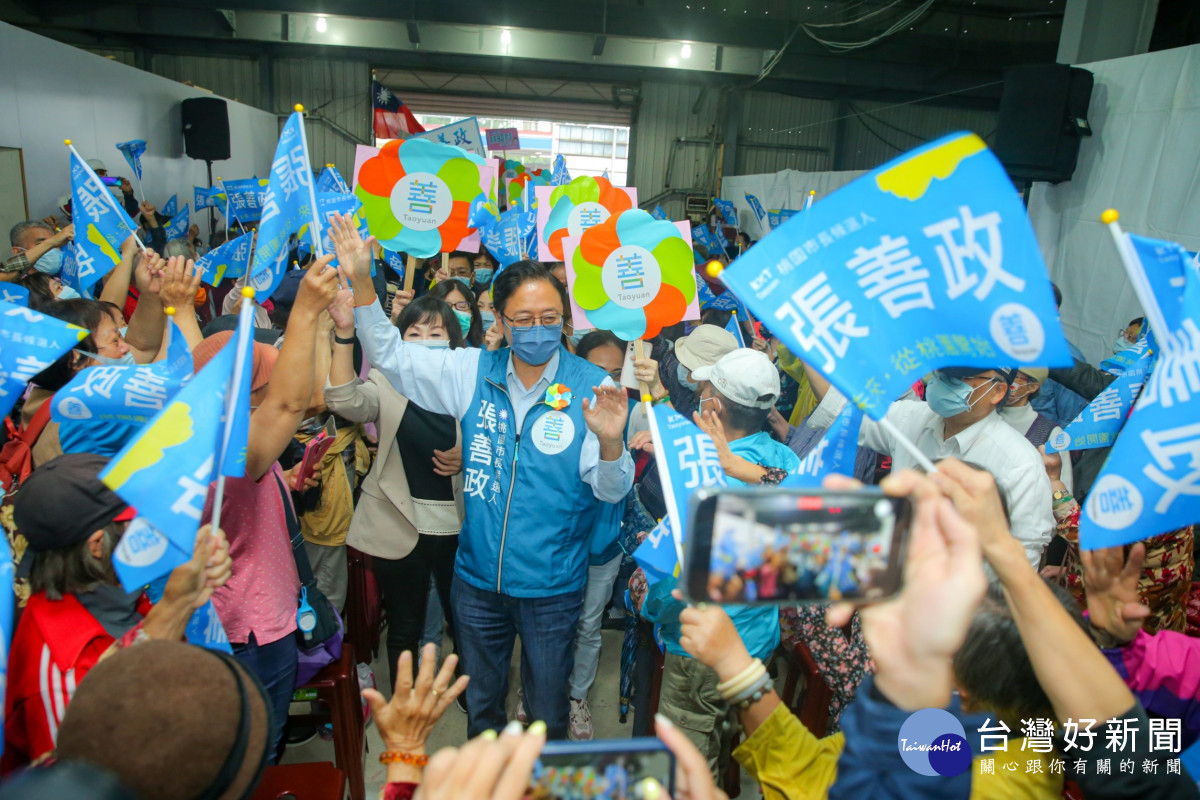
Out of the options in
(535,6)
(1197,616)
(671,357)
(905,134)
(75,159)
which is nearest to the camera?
(1197,616)

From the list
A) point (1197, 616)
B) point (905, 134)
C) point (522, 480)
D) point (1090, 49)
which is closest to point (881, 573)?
point (522, 480)

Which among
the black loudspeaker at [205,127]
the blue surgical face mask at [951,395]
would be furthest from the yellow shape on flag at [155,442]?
the black loudspeaker at [205,127]

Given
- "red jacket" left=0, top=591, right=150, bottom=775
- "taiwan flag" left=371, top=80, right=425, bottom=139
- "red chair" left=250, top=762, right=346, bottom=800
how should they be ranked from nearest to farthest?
"red jacket" left=0, top=591, right=150, bottom=775 < "red chair" left=250, top=762, right=346, bottom=800 < "taiwan flag" left=371, top=80, right=425, bottom=139

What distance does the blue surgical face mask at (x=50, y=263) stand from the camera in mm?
4414

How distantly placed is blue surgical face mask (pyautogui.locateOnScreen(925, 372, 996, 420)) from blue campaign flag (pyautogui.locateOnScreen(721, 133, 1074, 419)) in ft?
3.68

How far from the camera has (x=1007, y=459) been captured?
2203 millimetres

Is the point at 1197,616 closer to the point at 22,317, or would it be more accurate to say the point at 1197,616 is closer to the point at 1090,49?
the point at 22,317

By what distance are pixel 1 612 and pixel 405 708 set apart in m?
0.70

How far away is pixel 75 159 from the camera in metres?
2.90

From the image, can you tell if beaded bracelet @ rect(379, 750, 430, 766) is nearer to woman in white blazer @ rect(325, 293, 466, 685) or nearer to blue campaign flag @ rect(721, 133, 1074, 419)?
blue campaign flag @ rect(721, 133, 1074, 419)

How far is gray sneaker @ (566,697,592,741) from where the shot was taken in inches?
110

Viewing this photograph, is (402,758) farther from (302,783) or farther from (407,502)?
(407,502)

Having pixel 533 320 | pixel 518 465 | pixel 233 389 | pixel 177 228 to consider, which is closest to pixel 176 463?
pixel 233 389

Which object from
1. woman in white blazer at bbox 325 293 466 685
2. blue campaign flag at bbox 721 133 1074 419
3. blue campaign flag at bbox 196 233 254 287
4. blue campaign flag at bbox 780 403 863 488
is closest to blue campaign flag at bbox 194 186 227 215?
blue campaign flag at bbox 196 233 254 287
